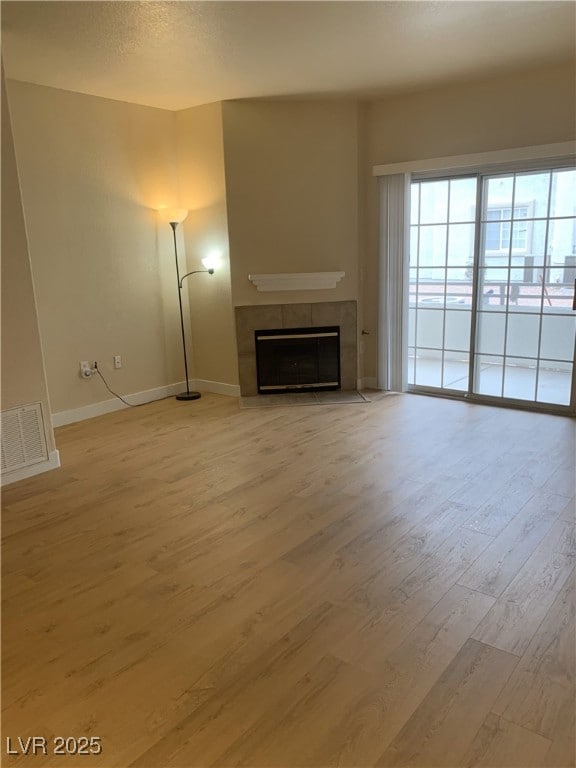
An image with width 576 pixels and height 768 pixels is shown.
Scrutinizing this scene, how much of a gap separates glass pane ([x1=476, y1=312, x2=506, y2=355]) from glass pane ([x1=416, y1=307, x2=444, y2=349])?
0.41 m

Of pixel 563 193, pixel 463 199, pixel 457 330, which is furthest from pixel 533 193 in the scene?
pixel 457 330

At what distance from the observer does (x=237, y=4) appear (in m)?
3.03

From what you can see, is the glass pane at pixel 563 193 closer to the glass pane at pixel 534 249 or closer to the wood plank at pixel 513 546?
the glass pane at pixel 534 249

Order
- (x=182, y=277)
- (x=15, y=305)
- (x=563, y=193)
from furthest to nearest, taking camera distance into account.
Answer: (x=182, y=277) < (x=563, y=193) < (x=15, y=305)

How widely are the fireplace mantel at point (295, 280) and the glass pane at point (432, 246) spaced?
807 millimetres

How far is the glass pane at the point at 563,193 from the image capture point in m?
4.42

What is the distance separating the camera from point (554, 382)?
4.77 m

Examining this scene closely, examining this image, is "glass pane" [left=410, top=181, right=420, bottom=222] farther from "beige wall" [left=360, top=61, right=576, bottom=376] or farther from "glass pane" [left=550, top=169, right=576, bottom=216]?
"glass pane" [left=550, top=169, right=576, bottom=216]

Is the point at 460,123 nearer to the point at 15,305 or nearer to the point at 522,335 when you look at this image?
the point at 522,335

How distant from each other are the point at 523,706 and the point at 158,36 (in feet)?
13.0

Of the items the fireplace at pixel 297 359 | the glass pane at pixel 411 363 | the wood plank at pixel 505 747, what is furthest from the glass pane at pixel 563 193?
the wood plank at pixel 505 747

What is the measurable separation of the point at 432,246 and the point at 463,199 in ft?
1.64

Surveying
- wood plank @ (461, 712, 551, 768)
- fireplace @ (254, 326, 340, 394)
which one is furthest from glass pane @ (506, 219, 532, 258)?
wood plank @ (461, 712, 551, 768)

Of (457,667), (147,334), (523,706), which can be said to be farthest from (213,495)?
(147,334)
